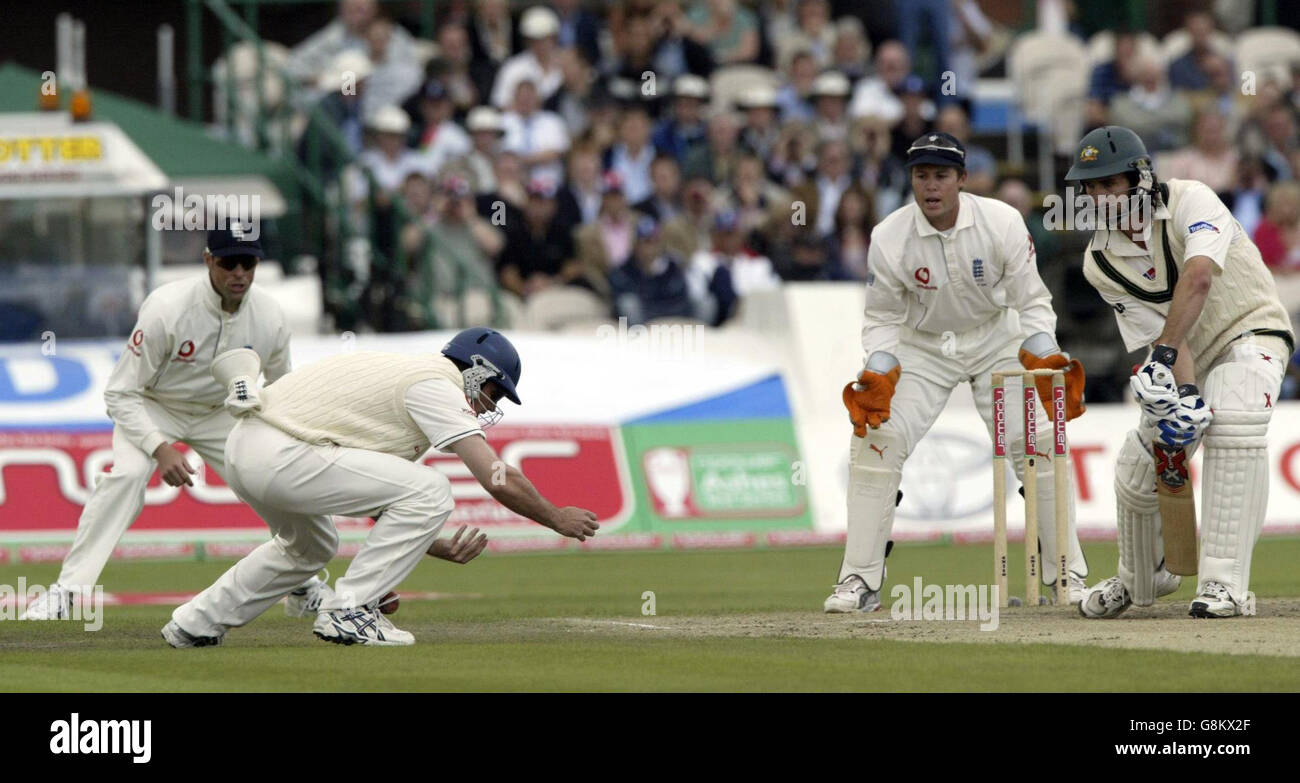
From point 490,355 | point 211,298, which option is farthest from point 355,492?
point 211,298

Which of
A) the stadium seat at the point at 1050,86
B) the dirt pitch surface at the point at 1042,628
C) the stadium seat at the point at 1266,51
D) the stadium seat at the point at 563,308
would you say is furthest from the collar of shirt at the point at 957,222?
the stadium seat at the point at 1266,51

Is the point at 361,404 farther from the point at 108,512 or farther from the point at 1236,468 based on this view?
the point at 1236,468

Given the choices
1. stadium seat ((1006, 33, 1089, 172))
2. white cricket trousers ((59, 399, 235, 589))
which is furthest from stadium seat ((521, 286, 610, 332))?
white cricket trousers ((59, 399, 235, 589))

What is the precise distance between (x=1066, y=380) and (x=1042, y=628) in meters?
1.64

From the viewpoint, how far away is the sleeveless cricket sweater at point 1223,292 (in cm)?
1054

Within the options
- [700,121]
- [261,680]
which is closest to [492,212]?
[700,121]

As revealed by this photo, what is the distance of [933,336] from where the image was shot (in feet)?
38.3

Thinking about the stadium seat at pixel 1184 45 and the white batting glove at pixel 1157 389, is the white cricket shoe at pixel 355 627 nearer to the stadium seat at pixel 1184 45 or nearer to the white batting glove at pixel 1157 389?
the white batting glove at pixel 1157 389

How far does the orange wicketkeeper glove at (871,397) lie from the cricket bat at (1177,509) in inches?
59.0

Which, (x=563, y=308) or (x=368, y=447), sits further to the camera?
(x=563, y=308)

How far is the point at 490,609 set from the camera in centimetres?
1226

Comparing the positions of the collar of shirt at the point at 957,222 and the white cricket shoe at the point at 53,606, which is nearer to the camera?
the collar of shirt at the point at 957,222

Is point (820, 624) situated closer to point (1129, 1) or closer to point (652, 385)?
point (652, 385)

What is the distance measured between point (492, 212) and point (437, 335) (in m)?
3.05
